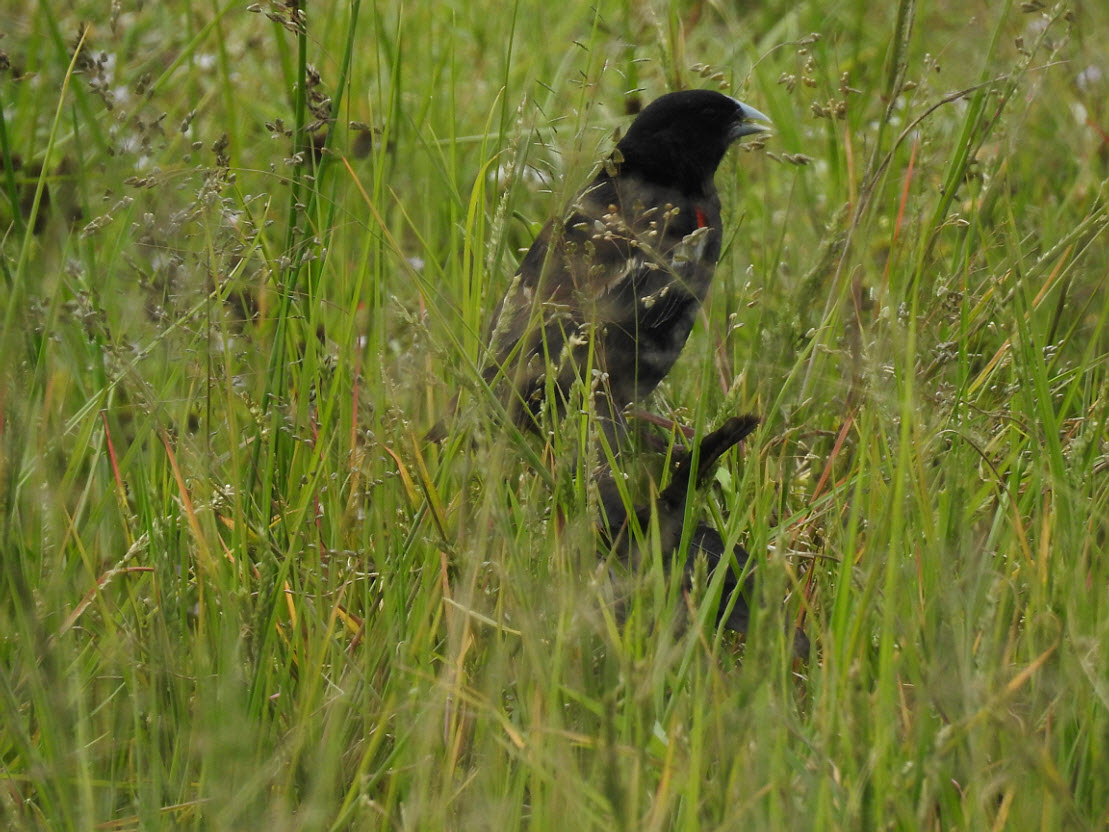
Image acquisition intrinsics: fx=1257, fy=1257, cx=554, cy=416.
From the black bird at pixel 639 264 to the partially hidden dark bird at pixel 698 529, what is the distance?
20 cm

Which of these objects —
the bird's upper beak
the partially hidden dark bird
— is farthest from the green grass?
the bird's upper beak

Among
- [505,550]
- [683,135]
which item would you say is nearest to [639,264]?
[683,135]

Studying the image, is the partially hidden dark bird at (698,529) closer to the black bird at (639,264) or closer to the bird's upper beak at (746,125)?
the black bird at (639,264)

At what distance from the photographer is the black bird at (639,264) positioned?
8.95 ft

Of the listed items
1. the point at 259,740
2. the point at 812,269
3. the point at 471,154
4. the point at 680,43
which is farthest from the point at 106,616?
the point at 471,154

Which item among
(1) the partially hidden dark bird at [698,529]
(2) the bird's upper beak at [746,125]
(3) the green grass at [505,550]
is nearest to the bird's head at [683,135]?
(2) the bird's upper beak at [746,125]

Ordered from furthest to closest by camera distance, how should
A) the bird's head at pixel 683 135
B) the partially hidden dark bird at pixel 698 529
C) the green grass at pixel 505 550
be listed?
the bird's head at pixel 683 135 → the partially hidden dark bird at pixel 698 529 → the green grass at pixel 505 550

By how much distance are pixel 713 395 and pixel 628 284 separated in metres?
0.50

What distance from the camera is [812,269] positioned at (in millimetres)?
1881

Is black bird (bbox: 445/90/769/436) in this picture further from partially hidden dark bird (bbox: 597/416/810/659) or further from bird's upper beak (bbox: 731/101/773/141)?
partially hidden dark bird (bbox: 597/416/810/659)

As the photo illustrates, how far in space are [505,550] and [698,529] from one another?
0.48 meters

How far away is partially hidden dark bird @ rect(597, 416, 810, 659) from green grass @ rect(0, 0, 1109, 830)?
0.06 metres

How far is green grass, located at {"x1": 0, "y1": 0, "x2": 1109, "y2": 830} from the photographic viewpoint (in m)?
1.55

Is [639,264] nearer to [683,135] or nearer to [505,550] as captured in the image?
[683,135]
